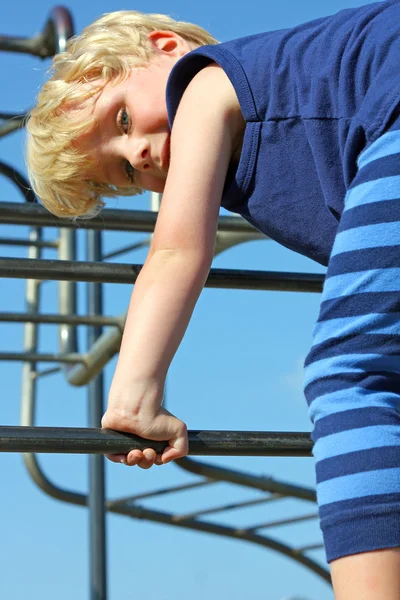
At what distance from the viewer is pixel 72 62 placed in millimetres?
1175

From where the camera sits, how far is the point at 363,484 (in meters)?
0.71

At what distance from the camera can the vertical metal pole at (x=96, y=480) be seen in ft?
7.66

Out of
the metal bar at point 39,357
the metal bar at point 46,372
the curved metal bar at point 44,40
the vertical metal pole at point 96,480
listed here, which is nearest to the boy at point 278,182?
the curved metal bar at point 44,40

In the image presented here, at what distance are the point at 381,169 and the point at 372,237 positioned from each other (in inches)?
2.3

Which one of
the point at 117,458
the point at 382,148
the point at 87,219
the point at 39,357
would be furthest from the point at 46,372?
the point at 382,148

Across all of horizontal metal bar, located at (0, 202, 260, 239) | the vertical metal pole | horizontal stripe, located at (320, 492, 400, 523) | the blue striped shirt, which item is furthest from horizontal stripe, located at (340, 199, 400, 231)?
the vertical metal pole

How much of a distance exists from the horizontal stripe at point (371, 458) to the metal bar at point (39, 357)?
1923mm

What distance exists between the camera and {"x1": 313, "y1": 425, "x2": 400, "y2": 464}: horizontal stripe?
28.1 inches

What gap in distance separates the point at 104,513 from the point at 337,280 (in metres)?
1.81

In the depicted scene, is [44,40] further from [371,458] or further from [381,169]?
[371,458]

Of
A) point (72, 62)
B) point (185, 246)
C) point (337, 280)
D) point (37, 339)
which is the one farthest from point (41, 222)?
point (37, 339)

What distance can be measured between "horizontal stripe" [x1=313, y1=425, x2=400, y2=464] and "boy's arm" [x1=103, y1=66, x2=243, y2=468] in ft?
0.71

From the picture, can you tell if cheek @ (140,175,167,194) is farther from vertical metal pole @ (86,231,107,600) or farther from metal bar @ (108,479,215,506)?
metal bar @ (108,479,215,506)

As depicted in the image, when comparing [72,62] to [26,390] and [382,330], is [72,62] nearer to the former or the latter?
[382,330]
